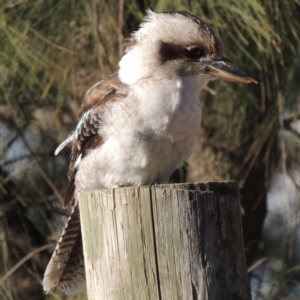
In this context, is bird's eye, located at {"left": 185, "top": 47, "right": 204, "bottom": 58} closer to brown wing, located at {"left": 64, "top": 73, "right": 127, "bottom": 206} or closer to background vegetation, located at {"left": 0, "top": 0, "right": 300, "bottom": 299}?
brown wing, located at {"left": 64, "top": 73, "right": 127, "bottom": 206}

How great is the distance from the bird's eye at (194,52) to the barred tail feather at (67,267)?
75 centimetres

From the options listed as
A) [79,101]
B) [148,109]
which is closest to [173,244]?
[148,109]

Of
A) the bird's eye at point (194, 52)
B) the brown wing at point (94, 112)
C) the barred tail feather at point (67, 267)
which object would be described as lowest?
the barred tail feather at point (67, 267)

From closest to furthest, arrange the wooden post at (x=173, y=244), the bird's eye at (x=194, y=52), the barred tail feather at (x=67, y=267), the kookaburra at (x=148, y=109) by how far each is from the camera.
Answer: the wooden post at (x=173, y=244) → the kookaburra at (x=148, y=109) → the bird's eye at (x=194, y=52) → the barred tail feather at (x=67, y=267)

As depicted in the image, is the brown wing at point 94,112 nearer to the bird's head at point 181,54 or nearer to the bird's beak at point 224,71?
the bird's head at point 181,54

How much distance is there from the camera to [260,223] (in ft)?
11.6

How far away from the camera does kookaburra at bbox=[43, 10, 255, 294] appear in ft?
7.55

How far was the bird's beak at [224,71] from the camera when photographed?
93.7 inches

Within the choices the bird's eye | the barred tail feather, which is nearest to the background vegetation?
the barred tail feather

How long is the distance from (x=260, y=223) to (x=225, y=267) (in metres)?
1.96

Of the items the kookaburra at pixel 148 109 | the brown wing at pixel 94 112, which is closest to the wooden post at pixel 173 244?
the kookaburra at pixel 148 109

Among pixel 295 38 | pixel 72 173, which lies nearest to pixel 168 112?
pixel 72 173

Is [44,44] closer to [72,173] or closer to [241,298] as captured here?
[72,173]

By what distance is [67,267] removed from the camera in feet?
8.34
